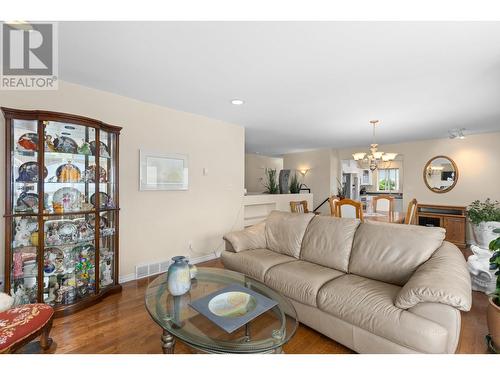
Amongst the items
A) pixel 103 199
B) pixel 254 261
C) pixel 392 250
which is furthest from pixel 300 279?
pixel 103 199

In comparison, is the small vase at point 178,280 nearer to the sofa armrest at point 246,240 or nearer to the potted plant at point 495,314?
the sofa armrest at point 246,240

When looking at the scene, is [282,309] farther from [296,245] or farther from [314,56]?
[314,56]

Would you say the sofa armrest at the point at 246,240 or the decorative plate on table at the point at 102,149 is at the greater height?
the decorative plate on table at the point at 102,149

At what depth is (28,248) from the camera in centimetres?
210

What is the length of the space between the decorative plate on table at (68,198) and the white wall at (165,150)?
43 cm

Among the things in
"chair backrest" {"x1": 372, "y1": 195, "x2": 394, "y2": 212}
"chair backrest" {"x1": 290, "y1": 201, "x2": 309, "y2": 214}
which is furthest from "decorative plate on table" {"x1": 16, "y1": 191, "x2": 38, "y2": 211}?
"chair backrest" {"x1": 372, "y1": 195, "x2": 394, "y2": 212}

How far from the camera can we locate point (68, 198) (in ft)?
7.41

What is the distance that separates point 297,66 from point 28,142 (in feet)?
8.26

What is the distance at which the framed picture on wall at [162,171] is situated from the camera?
2.98 meters

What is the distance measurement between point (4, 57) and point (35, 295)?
2025 mm

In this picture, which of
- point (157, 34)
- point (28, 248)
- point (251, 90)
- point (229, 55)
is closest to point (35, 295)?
point (28, 248)

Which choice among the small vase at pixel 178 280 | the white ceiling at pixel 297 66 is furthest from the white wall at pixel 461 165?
the small vase at pixel 178 280

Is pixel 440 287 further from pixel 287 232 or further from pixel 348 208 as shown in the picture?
pixel 348 208

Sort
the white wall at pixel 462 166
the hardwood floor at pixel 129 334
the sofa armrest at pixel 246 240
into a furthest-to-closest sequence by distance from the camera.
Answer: the white wall at pixel 462 166
the sofa armrest at pixel 246 240
the hardwood floor at pixel 129 334
